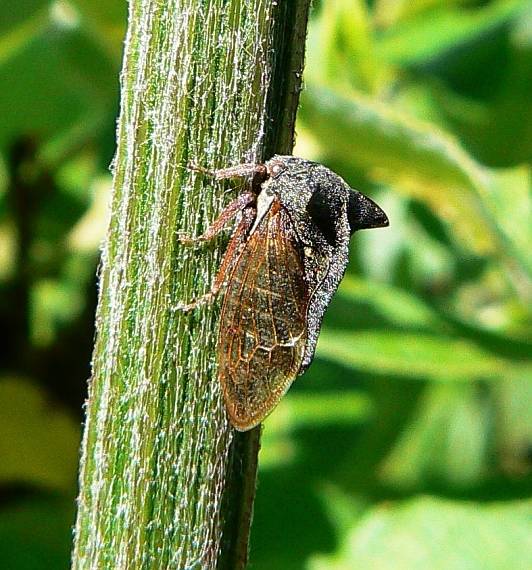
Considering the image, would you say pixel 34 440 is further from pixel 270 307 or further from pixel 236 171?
pixel 236 171

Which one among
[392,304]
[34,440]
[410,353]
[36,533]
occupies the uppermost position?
[392,304]

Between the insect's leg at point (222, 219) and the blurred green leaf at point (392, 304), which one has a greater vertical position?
the insect's leg at point (222, 219)

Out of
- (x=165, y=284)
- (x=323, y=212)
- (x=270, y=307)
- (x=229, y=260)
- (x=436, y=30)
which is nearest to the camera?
(x=165, y=284)

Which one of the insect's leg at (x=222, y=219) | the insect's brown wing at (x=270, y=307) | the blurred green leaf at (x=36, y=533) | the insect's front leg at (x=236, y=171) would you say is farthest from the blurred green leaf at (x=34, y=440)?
the insect's front leg at (x=236, y=171)

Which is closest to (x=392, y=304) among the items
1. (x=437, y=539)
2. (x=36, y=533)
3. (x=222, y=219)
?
(x=437, y=539)

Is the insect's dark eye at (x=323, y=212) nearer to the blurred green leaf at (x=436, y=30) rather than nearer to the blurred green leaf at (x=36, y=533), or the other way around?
the blurred green leaf at (x=36, y=533)

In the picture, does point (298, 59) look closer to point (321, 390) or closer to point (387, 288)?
point (387, 288)

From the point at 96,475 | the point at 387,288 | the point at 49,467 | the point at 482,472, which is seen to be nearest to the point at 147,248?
the point at 96,475
